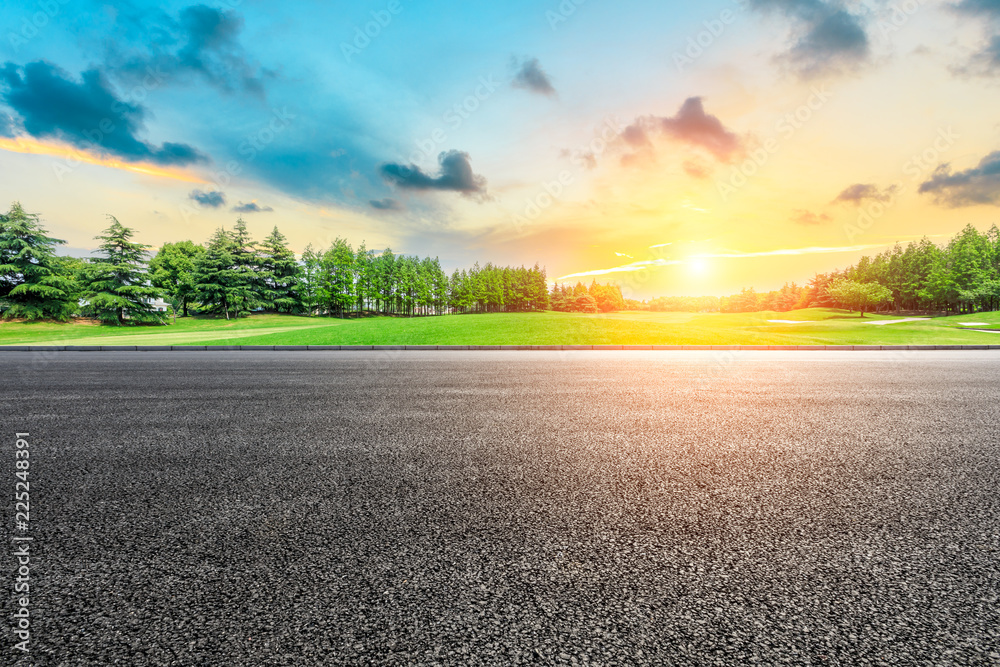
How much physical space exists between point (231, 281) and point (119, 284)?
11.8 m

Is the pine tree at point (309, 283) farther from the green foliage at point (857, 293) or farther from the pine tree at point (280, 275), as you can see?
the green foliage at point (857, 293)

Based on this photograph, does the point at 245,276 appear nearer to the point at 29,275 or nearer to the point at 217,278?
the point at 217,278

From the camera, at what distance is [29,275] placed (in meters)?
33.8

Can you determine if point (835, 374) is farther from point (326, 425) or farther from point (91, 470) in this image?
point (91, 470)

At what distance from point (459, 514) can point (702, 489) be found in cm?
185

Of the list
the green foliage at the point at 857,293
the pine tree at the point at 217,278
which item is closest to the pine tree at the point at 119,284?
the pine tree at the point at 217,278

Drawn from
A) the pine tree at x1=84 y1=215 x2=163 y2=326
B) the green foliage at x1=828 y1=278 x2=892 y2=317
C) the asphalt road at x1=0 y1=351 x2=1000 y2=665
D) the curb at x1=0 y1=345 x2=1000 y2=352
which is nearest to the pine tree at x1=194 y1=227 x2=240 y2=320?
the pine tree at x1=84 y1=215 x2=163 y2=326

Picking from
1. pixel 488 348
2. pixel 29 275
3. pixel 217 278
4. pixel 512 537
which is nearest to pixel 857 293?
pixel 488 348

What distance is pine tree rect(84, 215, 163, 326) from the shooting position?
118 ft

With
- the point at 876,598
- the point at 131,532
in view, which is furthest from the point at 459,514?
the point at 876,598

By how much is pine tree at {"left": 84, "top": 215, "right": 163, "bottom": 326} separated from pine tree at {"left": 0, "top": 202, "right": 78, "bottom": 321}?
1.72 metres

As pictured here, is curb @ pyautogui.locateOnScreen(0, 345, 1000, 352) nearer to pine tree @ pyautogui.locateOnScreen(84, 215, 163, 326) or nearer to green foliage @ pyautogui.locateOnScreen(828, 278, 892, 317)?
pine tree @ pyautogui.locateOnScreen(84, 215, 163, 326)

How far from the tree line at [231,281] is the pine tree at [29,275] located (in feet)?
0.21

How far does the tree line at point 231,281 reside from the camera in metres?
34.2
